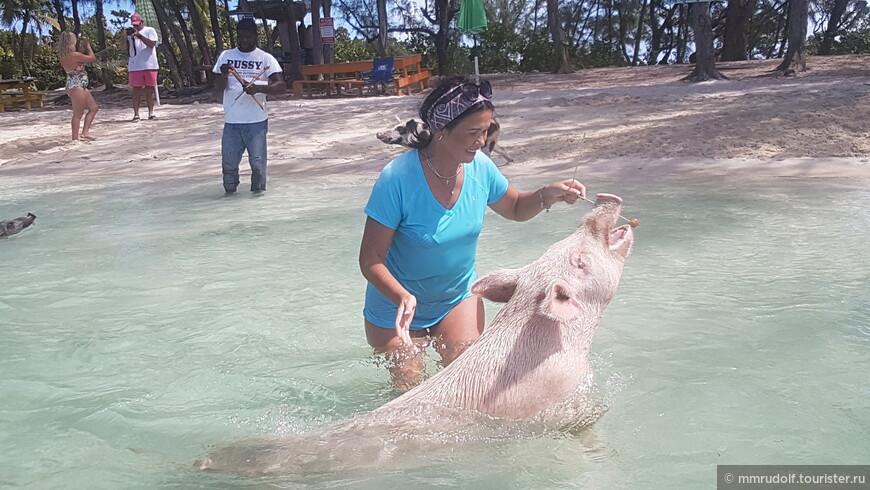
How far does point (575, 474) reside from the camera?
359cm

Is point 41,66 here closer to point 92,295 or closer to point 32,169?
point 32,169

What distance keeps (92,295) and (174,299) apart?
2.42 feet

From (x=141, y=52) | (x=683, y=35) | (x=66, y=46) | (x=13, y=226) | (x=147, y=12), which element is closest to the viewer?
(x=13, y=226)

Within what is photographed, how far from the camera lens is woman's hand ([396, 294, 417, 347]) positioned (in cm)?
342

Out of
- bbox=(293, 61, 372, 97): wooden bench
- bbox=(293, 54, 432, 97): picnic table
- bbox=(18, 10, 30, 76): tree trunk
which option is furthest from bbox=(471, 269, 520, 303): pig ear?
bbox=(18, 10, 30, 76): tree trunk

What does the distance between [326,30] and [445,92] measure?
796 inches

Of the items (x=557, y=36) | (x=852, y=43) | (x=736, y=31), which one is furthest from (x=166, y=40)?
(x=852, y=43)

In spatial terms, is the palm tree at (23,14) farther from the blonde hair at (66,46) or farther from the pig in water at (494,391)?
the pig in water at (494,391)

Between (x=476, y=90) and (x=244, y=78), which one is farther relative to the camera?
(x=244, y=78)

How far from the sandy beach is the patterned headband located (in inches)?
171

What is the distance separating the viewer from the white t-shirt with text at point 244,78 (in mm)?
→ 9641

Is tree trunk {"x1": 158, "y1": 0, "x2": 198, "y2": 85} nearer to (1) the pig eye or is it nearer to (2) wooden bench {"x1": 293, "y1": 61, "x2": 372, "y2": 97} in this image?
(2) wooden bench {"x1": 293, "y1": 61, "x2": 372, "y2": 97}

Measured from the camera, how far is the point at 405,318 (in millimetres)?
3506

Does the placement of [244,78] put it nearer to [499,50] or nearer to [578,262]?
[578,262]
